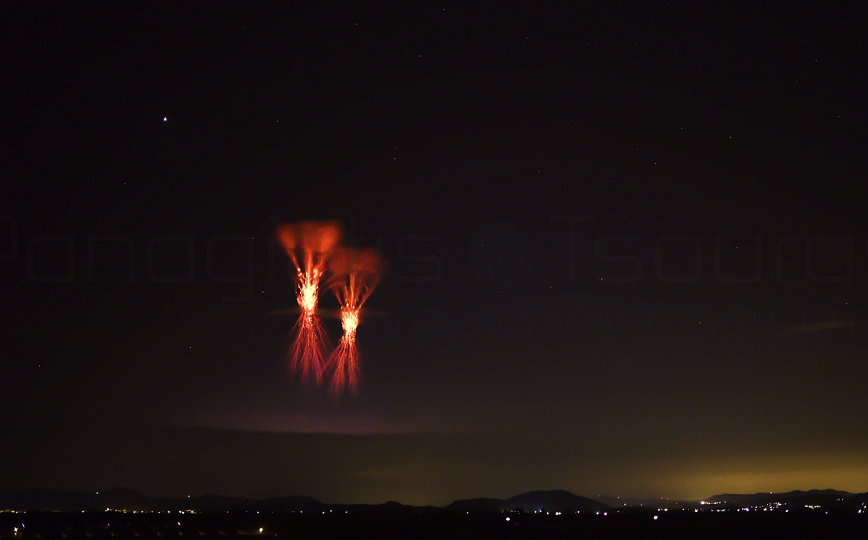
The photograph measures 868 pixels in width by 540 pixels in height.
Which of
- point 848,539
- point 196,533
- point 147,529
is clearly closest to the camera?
point 848,539

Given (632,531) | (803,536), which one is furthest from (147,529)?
(803,536)

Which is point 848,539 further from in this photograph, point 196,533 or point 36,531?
point 36,531

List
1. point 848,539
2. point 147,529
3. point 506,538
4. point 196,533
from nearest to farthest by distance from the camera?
point 848,539 < point 506,538 < point 196,533 < point 147,529

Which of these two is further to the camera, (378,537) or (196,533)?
→ (196,533)

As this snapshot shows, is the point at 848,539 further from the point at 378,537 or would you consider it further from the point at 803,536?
the point at 378,537

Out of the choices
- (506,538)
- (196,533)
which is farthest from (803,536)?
(196,533)

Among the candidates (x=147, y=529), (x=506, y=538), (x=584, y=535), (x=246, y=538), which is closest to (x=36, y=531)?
(x=147, y=529)

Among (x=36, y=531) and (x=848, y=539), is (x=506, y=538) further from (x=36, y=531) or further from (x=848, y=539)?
(x=36, y=531)

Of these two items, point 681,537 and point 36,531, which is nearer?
point 681,537

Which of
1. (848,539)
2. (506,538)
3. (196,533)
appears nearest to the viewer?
Result: (848,539)
